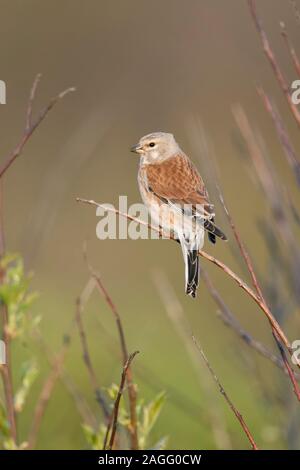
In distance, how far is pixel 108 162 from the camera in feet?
44.8

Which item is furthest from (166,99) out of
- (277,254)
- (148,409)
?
(148,409)

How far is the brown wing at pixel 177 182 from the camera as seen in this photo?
4.26m

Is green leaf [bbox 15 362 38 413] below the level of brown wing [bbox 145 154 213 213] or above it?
below

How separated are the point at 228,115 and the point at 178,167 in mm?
9227

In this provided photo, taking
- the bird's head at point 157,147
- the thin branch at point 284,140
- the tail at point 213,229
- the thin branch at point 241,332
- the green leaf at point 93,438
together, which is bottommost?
the green leaf at point 93,438

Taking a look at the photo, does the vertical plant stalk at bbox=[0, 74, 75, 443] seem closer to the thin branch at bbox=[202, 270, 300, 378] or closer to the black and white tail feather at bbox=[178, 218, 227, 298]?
the thin branch at bbox=[202, 270, 300, 378]

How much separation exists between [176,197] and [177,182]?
0.38ft

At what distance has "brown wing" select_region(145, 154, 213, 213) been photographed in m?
4.26

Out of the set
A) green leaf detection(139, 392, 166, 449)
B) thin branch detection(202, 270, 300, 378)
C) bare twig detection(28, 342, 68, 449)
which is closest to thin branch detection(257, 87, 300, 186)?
thin branch detection(202, 270, 300, 378)

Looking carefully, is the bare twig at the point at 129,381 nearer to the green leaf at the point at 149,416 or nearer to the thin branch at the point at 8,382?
the green leaf at the point at 149,416

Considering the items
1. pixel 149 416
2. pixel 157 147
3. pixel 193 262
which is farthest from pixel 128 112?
pixel 149 416

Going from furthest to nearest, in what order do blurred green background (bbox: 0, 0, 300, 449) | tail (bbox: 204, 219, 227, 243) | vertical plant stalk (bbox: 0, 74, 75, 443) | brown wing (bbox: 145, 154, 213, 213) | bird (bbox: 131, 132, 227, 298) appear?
1. blurred green background (bbox: 0, 0, 300, 449)
2. brown wing (bbox: 145, 154, 213, 213)
3. bird (bbox: 131, 132, 227, 298)
4. tail (bbox: 204, 219, 227, 243)
5. vertical plant stalk (bbox: 0, 74, 75, 443)

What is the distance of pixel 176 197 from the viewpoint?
4.32 m

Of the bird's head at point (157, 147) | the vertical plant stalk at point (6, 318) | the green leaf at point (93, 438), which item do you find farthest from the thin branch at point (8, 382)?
the bird's head at point (157, 147)
